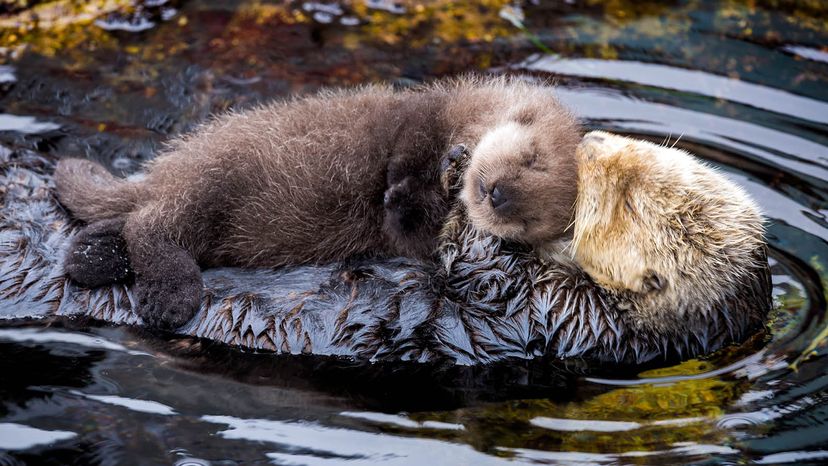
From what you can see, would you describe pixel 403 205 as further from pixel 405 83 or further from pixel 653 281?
pixel 405 83

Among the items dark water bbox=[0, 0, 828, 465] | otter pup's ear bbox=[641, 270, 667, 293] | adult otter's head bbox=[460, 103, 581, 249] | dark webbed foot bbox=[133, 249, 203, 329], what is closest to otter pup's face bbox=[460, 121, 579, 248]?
adult otter's head bbox=[460, 103, 581, 249]

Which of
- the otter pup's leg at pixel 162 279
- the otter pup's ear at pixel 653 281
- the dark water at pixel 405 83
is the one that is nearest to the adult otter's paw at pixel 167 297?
the otter pup's leg at pixel 162 279

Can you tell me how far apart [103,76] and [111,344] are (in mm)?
2212

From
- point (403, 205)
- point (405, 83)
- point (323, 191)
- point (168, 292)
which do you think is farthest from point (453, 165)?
point (405, 83)

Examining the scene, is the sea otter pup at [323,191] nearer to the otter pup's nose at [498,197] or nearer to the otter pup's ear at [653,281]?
the otter pup's nose at [498,197]

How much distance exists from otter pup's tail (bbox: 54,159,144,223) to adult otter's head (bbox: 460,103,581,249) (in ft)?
5.13

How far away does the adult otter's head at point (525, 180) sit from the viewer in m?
3.43

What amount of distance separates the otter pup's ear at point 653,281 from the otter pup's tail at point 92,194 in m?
2.26

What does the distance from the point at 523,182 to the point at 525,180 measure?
15mm

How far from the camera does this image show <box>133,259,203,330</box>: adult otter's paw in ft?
11.8

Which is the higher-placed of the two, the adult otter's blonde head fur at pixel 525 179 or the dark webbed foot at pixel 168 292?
the adult otter's blonde head fur at pixel 525 179

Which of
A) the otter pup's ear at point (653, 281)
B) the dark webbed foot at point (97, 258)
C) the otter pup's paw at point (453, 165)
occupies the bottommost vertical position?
the dark webbed foot at point (97, 258)

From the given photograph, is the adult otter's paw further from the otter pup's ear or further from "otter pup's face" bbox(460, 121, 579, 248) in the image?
the otter pup's ear

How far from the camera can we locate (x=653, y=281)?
11.6 feet
